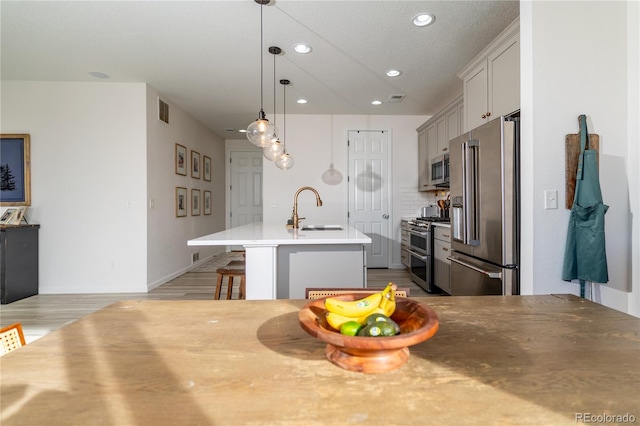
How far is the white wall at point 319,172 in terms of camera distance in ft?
17.9

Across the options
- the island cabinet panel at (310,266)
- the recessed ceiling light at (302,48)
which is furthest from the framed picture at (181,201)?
the island cabinet panel at (310,266)

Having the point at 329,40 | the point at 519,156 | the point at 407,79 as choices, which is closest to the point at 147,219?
the point at 329,40

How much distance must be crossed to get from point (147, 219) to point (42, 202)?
1257mm

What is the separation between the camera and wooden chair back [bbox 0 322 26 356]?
2.63ft

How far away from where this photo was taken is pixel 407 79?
12.9 feet

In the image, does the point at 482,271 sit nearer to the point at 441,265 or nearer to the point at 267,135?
the point at 441,265

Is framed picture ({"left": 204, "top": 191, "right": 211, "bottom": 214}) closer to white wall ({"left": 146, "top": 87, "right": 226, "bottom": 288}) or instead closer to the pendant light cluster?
white wall ({"left": 146, "top": 87, "right": 226, "bottom": 288})

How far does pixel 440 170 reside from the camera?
4.45m

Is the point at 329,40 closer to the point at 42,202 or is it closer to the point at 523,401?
the point at 523,401

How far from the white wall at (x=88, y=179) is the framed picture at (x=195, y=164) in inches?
56.2

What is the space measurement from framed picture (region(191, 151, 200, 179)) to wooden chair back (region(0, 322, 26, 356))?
5.02 m

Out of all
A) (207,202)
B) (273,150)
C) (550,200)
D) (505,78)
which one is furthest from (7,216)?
(505,78)

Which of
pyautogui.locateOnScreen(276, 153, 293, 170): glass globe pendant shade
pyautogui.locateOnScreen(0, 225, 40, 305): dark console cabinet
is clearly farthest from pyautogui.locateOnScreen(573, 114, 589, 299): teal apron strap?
pyautogui.locateOnScreen(0, 225, 40, 305): dark console cabinet

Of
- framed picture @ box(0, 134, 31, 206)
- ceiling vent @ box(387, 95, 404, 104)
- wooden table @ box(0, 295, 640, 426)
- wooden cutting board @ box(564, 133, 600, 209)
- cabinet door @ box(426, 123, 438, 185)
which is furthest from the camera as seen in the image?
cabinet door @ box(426, 123, 438, 185)
